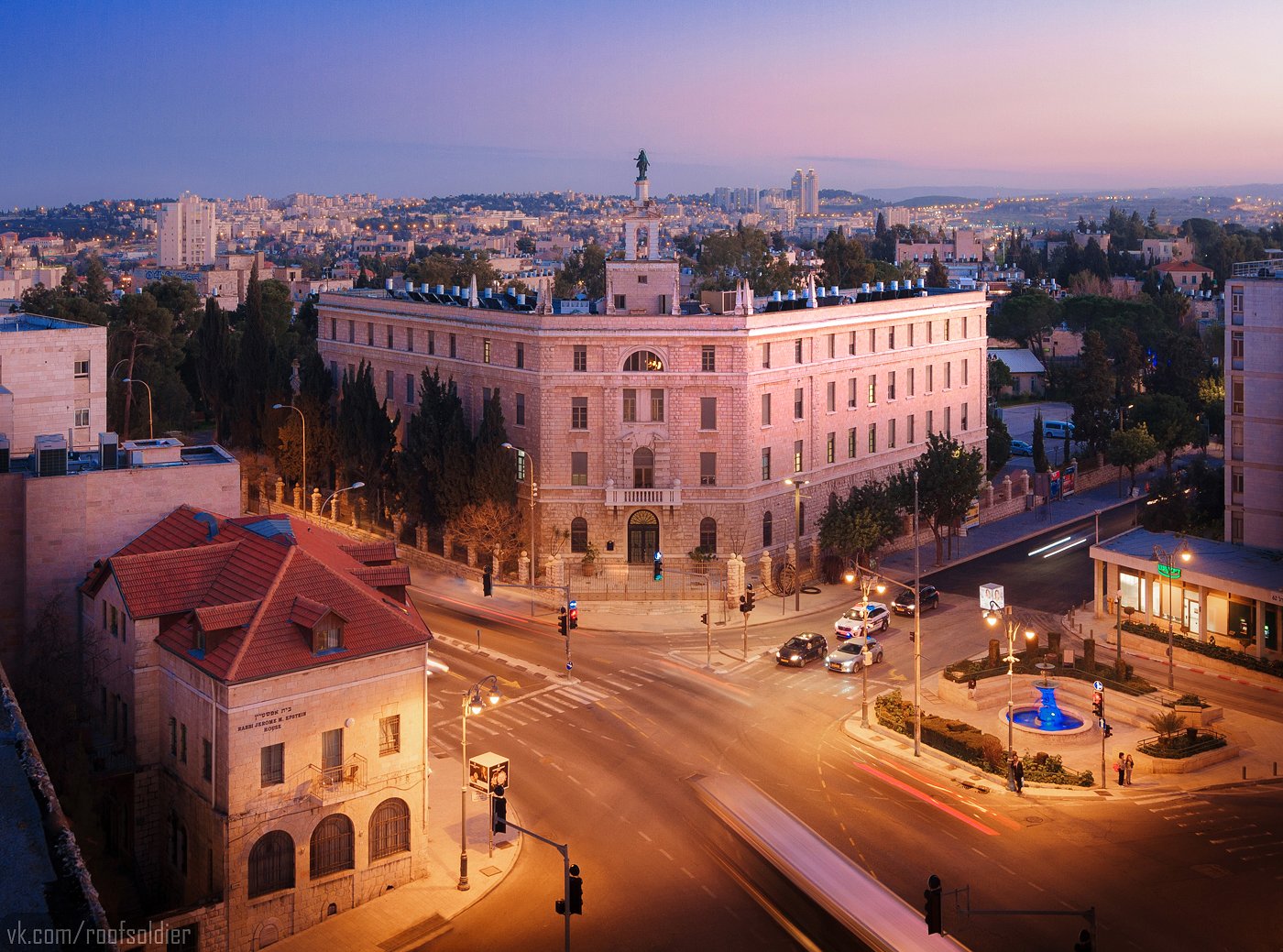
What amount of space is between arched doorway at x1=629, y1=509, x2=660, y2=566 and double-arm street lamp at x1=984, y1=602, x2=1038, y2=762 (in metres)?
18.2

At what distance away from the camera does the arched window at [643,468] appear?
230 ft

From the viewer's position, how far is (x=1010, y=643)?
44.8 m

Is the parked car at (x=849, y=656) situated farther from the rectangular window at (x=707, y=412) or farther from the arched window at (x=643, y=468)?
the arched window at (x=643, y=468)

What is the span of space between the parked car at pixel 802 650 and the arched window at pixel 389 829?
23.0 m

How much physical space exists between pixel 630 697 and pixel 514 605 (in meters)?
15.1

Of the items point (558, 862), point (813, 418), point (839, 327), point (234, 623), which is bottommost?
point (558, 862)

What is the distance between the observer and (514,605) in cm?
6500

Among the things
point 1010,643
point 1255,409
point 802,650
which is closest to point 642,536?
point 802,650

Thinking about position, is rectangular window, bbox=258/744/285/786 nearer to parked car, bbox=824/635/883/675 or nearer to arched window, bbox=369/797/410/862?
arched window, bbox=369/797/410/862

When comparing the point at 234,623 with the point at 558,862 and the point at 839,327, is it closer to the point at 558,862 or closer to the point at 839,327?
the point at 558,862

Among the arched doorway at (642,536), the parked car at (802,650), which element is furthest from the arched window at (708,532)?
the parked car at (802,650)

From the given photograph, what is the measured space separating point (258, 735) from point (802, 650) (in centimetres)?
2765

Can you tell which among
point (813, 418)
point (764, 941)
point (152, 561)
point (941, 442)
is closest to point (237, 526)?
point (152, 561)

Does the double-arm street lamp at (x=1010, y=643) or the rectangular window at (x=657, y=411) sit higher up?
the rectangular window at (x=657, y=411)
